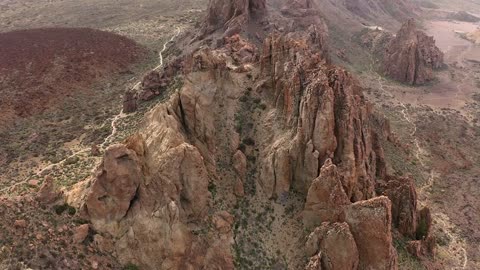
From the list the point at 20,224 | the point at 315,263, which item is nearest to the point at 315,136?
the point at 315,263

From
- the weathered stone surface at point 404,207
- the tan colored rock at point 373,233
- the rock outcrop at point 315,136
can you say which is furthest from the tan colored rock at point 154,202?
the weathered stone surface at point 404,207

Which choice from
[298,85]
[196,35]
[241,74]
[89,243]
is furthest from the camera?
[196,35]

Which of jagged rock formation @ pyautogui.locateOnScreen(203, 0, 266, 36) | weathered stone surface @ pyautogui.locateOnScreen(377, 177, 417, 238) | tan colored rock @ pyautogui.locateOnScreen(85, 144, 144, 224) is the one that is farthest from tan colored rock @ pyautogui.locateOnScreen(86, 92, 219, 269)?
jagged rock formation @ pyautogui.locateOnScreen(203, 0, 266, 36)

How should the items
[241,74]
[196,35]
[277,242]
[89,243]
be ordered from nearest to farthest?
[89,243], [277,242], [241,74], [196,35]

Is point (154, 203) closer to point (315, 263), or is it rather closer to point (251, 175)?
point (251, 175)

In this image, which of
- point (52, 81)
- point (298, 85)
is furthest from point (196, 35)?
point (298, 85)

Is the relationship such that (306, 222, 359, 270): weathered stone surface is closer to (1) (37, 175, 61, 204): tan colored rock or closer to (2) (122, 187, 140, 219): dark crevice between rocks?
(2) (122, 187, 140, 219): dark crevice between rocks

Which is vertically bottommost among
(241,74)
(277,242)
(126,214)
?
(277,242)

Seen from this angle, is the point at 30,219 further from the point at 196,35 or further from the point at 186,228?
the point at 196,35
